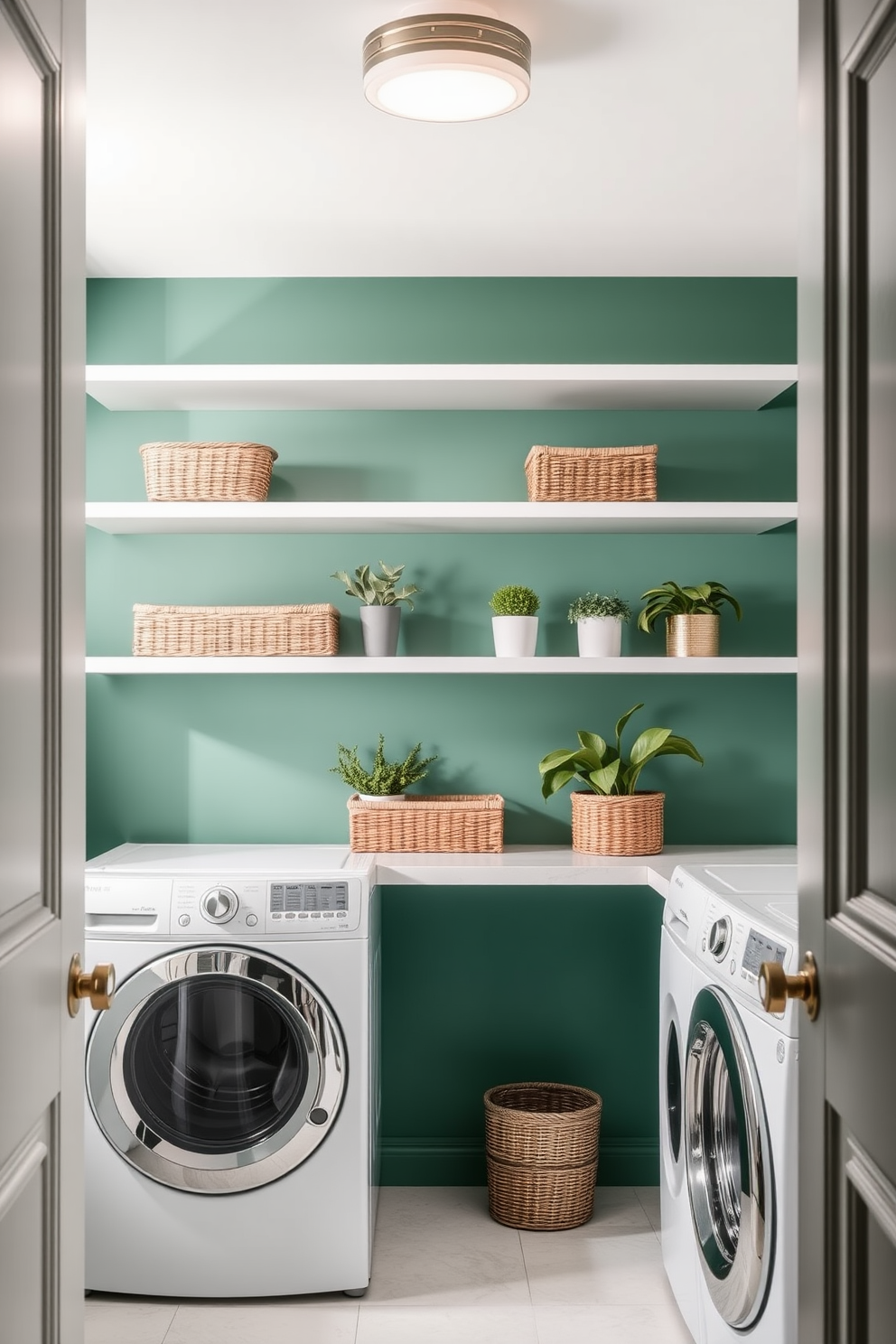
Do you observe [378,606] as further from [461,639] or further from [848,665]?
[848,665]

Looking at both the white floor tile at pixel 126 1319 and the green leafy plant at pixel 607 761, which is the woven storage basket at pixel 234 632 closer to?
the green leafy plant at pixel 607 761

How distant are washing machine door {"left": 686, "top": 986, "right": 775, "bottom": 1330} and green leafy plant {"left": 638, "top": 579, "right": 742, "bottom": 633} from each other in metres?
1.21

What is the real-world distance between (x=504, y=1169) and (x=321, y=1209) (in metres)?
0.58

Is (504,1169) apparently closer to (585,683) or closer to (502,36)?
(585,683)

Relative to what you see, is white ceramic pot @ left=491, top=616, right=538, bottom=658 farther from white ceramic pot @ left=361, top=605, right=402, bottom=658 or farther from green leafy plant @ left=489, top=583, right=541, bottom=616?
white ceramic pot @ left=361, top=605, right=402, bottom=658

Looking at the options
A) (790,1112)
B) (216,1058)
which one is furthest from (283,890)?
(790,1112)

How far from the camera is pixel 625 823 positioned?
3.06 metres

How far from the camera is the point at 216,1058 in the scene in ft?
8.74

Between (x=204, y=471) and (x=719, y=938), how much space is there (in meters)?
1.78

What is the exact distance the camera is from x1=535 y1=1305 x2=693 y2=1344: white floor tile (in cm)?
249

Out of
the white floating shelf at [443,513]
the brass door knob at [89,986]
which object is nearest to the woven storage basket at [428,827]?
the white floating shelf at [443,513]

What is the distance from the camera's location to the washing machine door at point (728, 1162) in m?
1.88

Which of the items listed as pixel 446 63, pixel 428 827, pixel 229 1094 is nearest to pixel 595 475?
pixel 428 827

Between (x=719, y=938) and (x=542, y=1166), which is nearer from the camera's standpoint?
(x=719, y=938)
